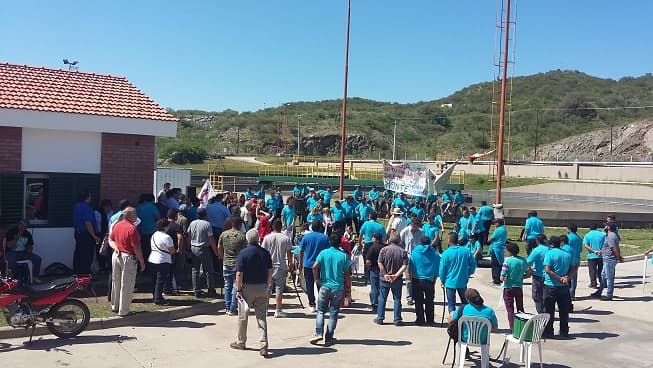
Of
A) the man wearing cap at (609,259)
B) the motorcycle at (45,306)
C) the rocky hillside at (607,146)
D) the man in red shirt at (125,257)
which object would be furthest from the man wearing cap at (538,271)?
the rocky hillside at (607,146)

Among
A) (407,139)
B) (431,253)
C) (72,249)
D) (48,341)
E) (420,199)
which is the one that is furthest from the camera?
(407,139)

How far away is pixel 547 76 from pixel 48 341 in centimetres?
19015

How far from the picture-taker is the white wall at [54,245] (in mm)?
13125

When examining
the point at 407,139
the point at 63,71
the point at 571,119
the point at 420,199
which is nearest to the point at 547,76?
the point at 571,119

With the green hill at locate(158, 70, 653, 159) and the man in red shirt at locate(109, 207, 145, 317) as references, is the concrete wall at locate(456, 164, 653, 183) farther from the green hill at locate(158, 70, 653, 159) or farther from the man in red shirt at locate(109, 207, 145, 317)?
the man in red shirt at locate(109, 207, 145, 317)

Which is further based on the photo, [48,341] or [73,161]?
[73,161]

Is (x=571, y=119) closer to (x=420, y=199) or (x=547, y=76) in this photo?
(x=547, y=76)

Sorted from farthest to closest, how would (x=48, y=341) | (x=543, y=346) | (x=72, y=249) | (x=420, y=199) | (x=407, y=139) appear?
(x=407, y=139) → (x=420, y=199) → (x=72, y=249) → (x=543, y=346) → (x=48, y=341)

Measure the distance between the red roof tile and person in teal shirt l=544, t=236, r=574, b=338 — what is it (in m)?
8.85

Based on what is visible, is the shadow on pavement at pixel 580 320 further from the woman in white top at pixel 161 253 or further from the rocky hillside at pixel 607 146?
the rocky hillside at pixel 607 146

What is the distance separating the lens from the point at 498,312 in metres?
12.5

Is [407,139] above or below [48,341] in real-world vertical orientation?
above

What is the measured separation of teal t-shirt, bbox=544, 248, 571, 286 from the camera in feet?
34.0

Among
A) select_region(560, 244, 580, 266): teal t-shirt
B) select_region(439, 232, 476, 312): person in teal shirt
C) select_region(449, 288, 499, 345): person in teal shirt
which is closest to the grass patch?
select_region(560, 244, 580, 266): teal t-shirt
